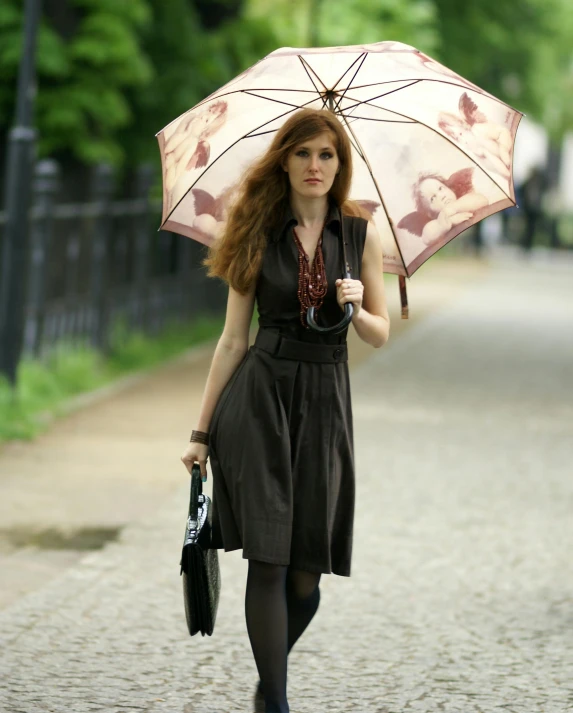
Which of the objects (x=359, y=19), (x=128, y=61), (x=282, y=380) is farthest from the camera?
(x=359, y=19)

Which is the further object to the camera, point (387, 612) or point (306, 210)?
point (387, 612)

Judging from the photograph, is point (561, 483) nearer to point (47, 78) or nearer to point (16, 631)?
point (16, 631)

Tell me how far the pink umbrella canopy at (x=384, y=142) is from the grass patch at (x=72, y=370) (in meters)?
4.97

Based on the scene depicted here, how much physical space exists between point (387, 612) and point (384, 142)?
1.99 m

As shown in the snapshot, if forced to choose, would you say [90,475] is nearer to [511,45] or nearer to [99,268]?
[99,268]

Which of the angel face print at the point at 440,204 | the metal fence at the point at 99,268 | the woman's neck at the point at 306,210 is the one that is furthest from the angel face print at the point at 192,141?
the metal fence at the point at 99,268

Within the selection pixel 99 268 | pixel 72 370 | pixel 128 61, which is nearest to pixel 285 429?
pixel 72 370

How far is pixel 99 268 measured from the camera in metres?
13.3

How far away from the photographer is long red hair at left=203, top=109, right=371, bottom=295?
4414 millimetres

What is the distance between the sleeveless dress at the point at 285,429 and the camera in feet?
14.4

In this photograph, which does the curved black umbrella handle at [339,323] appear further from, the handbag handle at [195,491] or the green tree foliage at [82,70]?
Answer: the green tree foliage at [82,70]

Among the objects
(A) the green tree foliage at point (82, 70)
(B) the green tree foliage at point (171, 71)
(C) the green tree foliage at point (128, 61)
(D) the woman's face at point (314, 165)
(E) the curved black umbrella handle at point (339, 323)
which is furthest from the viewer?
(B) the green tree foliage at point (171, 71)

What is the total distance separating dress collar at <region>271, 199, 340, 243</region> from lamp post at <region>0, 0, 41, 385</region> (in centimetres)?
617

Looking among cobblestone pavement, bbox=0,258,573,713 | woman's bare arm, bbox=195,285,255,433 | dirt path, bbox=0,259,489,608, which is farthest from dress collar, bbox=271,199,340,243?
dirt path, bbox=0,259,489,608
